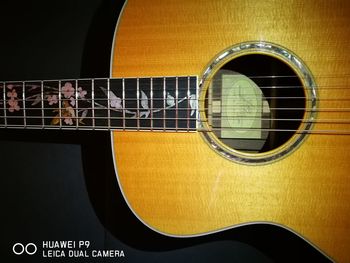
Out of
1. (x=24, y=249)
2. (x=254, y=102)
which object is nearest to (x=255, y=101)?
(x=254, y=102)

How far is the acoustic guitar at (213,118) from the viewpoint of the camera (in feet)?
1.74

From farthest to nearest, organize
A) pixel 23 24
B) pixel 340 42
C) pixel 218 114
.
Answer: pixel 23 24, pixel 218 114, pixel 340 42

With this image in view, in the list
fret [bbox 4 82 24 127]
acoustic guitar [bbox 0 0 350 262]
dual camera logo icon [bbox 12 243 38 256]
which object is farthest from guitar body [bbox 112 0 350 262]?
dual camera logo icon [bbox 12 243 38 256]

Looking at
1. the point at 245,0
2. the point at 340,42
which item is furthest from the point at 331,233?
the point at 245,0

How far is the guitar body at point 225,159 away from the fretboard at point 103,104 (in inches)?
1.0

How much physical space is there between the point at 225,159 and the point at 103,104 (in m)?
0.29

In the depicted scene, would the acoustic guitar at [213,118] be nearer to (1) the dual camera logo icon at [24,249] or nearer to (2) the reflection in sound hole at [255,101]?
(2) the reflection in sound hole at [255,101]

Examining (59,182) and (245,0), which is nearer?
(245,0)

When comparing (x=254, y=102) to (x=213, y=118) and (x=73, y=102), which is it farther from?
(x=73, y=102)

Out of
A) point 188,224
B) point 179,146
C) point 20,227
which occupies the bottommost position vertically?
point 20,227

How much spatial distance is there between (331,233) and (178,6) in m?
0.57

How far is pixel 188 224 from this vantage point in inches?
23.2

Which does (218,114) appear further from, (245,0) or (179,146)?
(245,0)

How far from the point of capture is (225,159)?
555 mm
